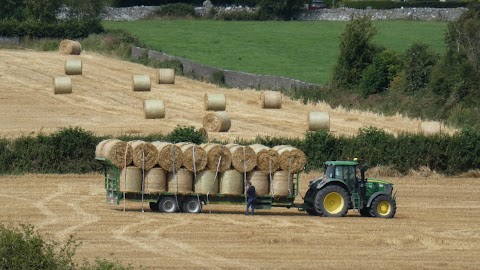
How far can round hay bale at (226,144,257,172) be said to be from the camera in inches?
1369

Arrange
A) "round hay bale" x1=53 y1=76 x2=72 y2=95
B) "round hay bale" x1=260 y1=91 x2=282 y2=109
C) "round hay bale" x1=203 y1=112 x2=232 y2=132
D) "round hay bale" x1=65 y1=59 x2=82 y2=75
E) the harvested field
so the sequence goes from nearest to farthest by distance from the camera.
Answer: the harvested field < "round hay bale" x1=203 y1=112 x2=232 y2=132 < "round hay bale" x1=260 y1=91 x2=282 y2=109 < "round hay bale" x1=53 y1=76 x2=72 y2=95 < "round hay bale" x1=65 y1=59 x2=82 y2=75

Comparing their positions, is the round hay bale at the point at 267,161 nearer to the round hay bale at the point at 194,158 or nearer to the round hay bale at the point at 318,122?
the round hay bale at the point at 194,158

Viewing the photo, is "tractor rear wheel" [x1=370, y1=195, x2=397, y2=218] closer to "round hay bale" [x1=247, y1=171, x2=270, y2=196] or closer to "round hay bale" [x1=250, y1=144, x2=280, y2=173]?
"round hay bale" [x1=250, y1=144, x2=280, y2=173]

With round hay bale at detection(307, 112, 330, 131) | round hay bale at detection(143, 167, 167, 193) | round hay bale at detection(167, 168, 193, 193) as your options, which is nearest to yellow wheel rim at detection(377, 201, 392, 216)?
round hay bale at detection(167, 168, 193, 193)

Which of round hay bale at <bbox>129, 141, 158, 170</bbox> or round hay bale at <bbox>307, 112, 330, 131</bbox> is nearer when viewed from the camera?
round hay bale at <bbox>129, 141, 158, 170</bbox>

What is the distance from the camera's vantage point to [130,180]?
3428cm

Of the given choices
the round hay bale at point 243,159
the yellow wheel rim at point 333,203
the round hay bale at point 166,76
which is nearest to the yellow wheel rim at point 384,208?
the yellow wheel rim at point 333,203

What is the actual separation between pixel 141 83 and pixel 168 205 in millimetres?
26085

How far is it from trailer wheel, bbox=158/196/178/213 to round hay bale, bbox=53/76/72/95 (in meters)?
24.5

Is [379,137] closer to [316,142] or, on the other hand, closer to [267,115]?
[316,142]

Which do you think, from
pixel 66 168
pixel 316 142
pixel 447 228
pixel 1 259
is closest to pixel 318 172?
pixel 316 142

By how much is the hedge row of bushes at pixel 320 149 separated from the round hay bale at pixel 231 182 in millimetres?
8503

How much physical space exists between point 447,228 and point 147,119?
70.8 feet

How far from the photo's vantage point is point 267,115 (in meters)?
55.2
